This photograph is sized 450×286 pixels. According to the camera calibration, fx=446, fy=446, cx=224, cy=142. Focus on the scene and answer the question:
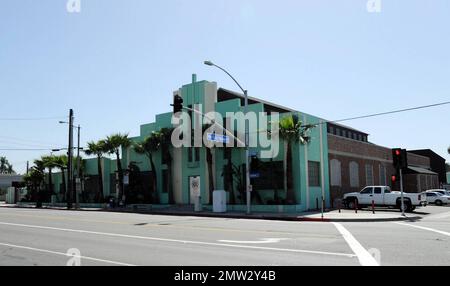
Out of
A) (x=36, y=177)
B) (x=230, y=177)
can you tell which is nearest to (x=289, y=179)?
(x=230, y=177)

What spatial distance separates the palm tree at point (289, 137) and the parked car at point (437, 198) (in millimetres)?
18056

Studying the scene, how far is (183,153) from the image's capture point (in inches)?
1551

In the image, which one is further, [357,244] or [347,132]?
[347,132]

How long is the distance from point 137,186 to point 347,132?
2975 centimetres

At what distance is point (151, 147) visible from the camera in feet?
131

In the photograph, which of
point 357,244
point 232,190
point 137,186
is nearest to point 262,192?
point 232,190

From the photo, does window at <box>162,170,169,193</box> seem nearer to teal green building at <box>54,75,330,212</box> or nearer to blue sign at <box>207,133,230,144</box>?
teal green building at <box>54,75,330,212</box>

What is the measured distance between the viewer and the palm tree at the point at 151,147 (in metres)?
39.7

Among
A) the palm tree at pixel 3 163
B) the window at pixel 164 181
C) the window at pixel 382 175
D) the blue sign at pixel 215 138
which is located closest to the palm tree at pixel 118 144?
the window at pixel 164 181

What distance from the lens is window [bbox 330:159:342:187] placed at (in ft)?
122

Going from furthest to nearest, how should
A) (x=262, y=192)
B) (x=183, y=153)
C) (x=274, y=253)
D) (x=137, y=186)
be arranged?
(x=137, y=186) < (x=183, y=153) < (x=262, y=192) < (x=274, y=253)

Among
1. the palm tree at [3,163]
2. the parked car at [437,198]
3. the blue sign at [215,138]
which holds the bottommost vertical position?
the parked car at [437,198]

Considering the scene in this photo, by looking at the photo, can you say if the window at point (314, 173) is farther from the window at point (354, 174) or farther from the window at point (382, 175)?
the window at point (382, 175)
